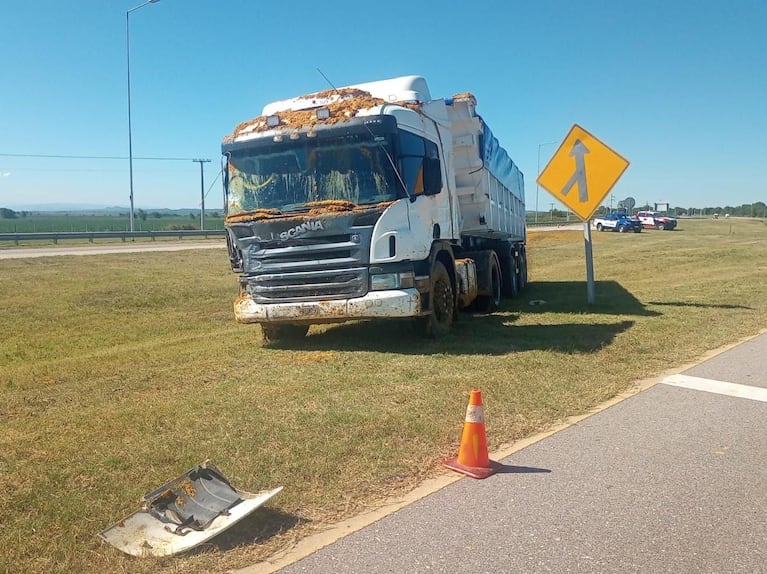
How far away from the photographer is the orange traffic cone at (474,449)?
464cm

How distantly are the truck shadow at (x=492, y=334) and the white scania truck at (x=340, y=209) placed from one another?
45 cm

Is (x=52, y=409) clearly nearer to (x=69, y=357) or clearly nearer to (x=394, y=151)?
(x=69, y=357)

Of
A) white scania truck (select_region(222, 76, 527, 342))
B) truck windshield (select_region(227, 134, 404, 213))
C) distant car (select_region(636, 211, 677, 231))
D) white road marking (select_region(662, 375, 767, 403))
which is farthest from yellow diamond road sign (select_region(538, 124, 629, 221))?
distant car (select_region(636, 211, 677, 231))

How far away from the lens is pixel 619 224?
54438 millimetres

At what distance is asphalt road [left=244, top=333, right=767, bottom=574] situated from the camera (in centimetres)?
343

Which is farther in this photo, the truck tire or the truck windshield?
the truck tire

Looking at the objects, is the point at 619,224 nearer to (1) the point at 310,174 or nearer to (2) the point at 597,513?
(1) the point at 310,174

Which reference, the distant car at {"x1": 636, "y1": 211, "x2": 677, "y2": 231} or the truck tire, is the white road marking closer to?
the truck tire

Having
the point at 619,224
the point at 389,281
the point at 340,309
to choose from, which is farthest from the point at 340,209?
the point at 619,224

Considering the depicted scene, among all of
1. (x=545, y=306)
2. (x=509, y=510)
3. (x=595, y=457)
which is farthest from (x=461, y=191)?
(x=509, y=510)

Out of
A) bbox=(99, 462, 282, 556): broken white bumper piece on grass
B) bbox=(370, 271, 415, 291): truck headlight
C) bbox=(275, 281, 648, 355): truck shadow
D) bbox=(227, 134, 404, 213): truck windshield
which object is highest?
bbox=(227, 134, 404, 213): truck windshield

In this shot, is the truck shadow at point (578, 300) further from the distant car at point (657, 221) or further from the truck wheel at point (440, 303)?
the distant car at point (657, 221)

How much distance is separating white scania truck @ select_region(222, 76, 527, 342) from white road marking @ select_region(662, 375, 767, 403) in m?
2.98

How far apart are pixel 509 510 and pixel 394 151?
5.29 meters
